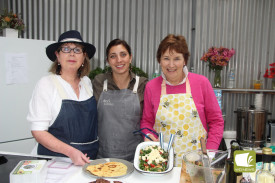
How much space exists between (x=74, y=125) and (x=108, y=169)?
20.5 inches

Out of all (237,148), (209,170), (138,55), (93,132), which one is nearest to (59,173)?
(93,132)

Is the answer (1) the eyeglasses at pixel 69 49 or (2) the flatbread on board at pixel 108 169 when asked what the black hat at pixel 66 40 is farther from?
(2) the flatbread on board at pixel 108 169

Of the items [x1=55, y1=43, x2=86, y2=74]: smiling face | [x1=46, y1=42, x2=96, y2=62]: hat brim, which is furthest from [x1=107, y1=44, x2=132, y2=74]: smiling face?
[x1=55, y1=43, x2=86, y2=74]: smiling face

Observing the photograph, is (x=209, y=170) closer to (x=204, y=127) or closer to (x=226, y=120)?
(x=204, y=127)

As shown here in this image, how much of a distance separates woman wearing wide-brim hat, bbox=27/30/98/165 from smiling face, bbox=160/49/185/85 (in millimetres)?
615

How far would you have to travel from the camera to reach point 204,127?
1859mm

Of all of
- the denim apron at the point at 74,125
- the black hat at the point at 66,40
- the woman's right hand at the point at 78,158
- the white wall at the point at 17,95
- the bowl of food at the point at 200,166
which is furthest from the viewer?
the white wall at the point at 17,95

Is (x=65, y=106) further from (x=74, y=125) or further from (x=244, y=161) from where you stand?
(x=244, y=161)

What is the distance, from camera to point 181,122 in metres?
1.81

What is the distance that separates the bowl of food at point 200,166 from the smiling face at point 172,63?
2.70 feet

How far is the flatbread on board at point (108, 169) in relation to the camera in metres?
1.19

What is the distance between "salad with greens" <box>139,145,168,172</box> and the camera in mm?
1245

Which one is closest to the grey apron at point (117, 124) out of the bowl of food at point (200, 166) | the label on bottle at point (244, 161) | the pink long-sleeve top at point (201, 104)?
the pink long-sleeve top at point (201, 104)

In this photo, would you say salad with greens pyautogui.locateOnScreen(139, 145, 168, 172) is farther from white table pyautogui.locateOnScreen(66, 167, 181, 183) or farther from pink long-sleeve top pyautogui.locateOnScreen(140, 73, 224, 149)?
pink long-sleeve top pyautogui.locateOnScreen(140, 73, 224, 149)
